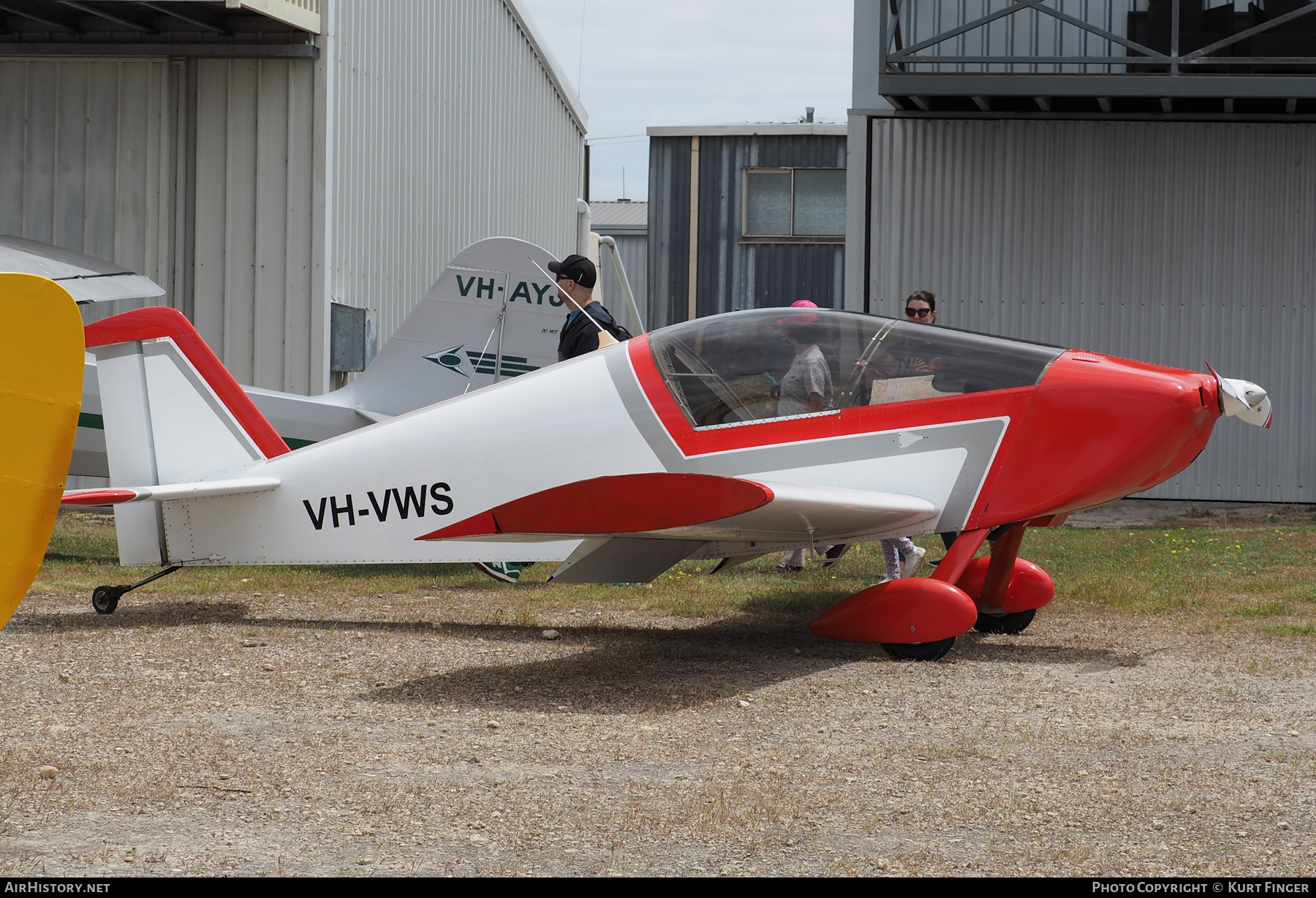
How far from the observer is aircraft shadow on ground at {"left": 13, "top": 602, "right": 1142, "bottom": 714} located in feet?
15.6

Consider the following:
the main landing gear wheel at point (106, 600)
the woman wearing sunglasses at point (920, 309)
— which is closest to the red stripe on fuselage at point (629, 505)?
the main landing gear wheel at point (106, 600)

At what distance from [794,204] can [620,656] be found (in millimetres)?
18311

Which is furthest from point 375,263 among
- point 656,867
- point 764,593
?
point 656,867

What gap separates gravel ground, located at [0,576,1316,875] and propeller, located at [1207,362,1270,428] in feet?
3.40

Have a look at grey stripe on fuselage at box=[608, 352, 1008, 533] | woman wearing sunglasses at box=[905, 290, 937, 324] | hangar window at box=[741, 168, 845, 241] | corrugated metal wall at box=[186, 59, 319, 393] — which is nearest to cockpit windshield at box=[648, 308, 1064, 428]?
grey stripe on fuselage at box=[608, 352, 1008, 533]

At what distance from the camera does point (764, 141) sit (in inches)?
898

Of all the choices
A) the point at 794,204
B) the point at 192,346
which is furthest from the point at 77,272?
the point at 794,204

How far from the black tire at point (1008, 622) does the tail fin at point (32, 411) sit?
14.8 ft

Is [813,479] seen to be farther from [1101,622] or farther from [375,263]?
[375,263]

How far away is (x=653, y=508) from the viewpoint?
15.3 ft

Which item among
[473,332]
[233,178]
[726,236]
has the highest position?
[726,236]

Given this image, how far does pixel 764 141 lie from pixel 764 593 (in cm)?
1695

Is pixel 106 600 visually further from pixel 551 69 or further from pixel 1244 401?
pixel 551 69

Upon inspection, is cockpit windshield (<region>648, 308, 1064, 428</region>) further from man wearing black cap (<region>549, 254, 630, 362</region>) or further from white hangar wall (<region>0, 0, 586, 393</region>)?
white hangar wall (<region>0, 0, 586, 393</region>)
